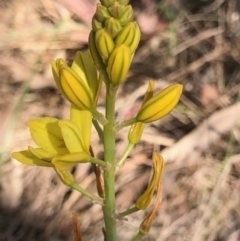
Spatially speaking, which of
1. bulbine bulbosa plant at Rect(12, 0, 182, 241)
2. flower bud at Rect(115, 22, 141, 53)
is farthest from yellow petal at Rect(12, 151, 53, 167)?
flower bud at Rect(115, 22, 141, 53)

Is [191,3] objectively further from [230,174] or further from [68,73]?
[68,73]

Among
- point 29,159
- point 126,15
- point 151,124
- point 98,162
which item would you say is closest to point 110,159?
point 98,162

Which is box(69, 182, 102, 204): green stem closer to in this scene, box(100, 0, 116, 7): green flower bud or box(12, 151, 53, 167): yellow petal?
box(12, 151, 53, 167): yellow petal

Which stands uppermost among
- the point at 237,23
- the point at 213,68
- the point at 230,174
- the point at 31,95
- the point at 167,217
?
the point at 237,23

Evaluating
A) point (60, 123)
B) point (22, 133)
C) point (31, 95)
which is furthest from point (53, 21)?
point (60, 123)

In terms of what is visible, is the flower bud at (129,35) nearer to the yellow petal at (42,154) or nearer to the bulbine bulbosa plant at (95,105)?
the bulbine bulbosa plant at (95,105)

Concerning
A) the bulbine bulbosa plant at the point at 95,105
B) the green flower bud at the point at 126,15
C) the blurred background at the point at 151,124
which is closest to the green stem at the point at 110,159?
the bulbine bulbosa plant at the point at 95,105
